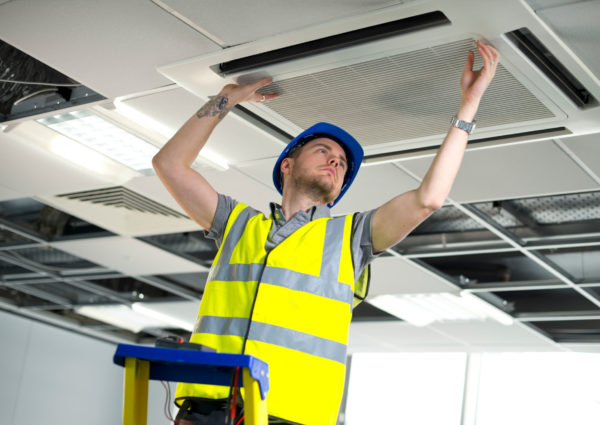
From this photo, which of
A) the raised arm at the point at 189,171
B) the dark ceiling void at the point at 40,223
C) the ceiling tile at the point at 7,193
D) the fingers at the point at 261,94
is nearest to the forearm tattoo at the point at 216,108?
the raised arm at the point at 189,171

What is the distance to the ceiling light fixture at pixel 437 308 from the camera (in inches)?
234

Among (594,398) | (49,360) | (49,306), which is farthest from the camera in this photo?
(49,360)

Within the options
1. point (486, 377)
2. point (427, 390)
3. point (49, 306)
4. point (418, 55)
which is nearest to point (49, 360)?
point (49, 306)

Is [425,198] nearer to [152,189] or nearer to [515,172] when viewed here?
[515,172]

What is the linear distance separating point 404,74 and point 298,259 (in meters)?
0.94

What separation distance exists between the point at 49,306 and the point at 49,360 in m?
0.94

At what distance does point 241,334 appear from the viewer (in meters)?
2.13

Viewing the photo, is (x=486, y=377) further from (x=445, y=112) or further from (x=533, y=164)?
(x=445, y=112)

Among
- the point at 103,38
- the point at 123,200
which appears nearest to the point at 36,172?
the point at 123,200

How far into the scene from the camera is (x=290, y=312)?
2.12 meters

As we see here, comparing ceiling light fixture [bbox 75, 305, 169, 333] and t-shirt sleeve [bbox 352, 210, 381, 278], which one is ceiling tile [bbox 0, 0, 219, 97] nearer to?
t-shirt sleeve [bbox 352, 210, 381, 278]

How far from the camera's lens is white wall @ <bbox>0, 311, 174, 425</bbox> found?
8.43 metres

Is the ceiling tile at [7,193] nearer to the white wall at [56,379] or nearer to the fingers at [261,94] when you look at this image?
the fingers at [261,94]

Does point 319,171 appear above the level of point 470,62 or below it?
below
